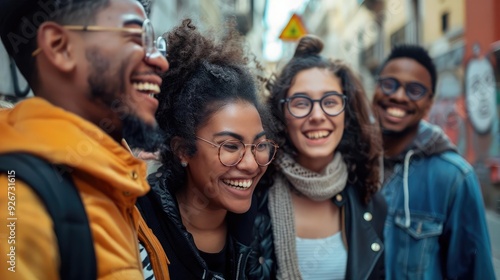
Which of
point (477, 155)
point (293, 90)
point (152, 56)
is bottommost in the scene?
point (477, 155)

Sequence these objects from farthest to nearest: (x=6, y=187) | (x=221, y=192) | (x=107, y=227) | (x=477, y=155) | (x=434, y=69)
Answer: (x=477, y=155)
(x=434, y=69)
(x=221, y=192)
(x=107, y=227)
(x=6, y=187)

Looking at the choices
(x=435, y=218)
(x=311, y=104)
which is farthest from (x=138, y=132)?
(x=435, y=218)

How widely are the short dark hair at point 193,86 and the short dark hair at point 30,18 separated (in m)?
0.69

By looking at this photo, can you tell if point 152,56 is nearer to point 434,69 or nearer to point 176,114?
point 176,114

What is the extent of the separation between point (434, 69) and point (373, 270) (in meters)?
1.51

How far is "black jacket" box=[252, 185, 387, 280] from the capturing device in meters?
2.23

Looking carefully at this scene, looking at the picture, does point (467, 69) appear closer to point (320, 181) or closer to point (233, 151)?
point (320, 181)

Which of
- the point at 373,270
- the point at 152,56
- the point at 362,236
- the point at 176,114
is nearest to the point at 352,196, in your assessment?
the point at 362,236

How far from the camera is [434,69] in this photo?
10.0 feet

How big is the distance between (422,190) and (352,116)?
0.70 metres

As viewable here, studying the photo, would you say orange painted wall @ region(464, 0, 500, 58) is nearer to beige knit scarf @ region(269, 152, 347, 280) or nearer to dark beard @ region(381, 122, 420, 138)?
dark beard @ region(381, 122, 420, 138)

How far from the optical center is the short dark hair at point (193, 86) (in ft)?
5.85

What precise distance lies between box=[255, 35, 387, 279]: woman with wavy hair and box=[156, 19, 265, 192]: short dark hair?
466mm

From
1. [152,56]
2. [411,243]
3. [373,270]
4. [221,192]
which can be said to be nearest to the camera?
[152,56]
